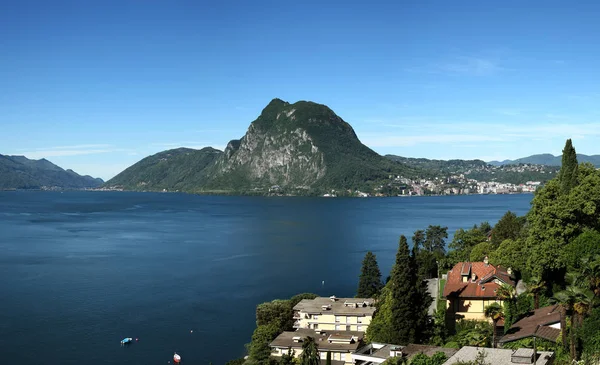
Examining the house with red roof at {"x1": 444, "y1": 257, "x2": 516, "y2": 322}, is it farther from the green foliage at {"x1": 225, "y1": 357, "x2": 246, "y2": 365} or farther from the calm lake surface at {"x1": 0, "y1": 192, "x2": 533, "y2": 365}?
the calm lake surface at {"x1": 0, "y1": 192, "x2": 533, "y2": 365}

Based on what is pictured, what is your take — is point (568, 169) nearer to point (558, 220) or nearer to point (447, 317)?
point (558, 220)

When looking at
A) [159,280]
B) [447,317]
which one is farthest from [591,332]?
[159,280]

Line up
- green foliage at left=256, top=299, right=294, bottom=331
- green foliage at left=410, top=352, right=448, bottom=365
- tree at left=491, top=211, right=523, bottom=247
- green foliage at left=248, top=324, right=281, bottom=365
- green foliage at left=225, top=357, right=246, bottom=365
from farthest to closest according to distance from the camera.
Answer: tree at left=491, top=211, right=523, bottom=247, green foliage at left=256, top=299, right=294, bottom=331, green foliage at left=225, top=357, right=246, bottom=365, green foliage at left=248, top=324, right=281, bottom=365, green foliage at left=410, top=352, right=448, bottom=365

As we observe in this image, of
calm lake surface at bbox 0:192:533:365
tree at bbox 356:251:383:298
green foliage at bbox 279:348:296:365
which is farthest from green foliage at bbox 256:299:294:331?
tree at bbox 356:251:383:298

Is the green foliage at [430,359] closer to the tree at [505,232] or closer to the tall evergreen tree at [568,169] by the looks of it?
the tall evergreen tree at [568,169]

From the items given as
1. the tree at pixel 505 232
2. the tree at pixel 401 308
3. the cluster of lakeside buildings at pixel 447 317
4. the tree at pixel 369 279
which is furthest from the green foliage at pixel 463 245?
the tree at pixel 401 308

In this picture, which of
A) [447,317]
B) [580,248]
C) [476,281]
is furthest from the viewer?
[476,281]
